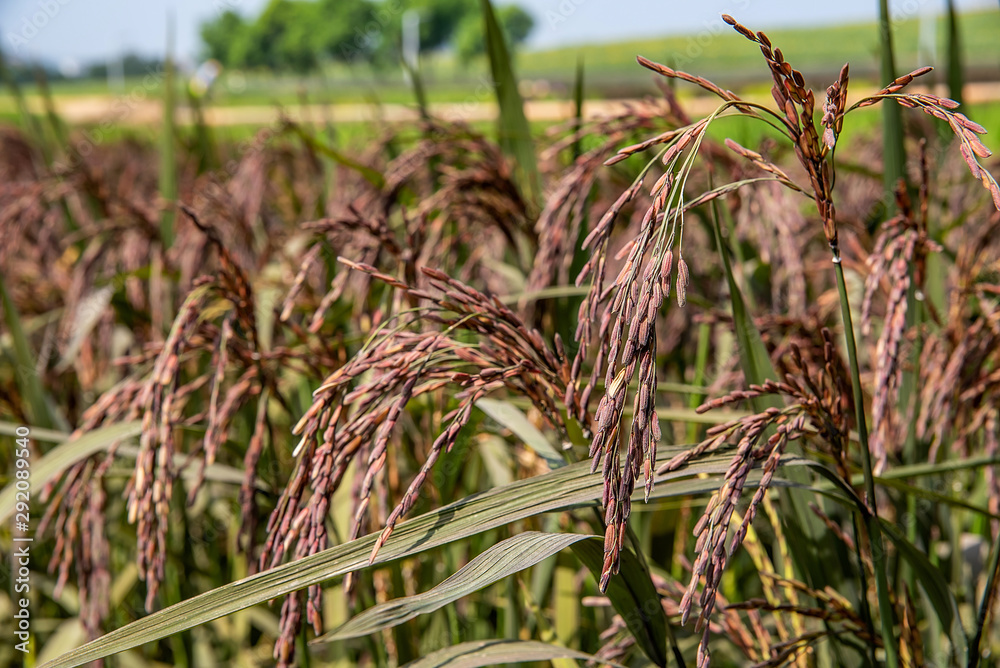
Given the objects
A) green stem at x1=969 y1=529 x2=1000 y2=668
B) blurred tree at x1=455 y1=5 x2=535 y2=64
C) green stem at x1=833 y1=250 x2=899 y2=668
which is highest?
blurred tree at x1=455 y1=5 x2=535 y2=64

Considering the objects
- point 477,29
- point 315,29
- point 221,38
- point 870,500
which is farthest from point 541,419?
point 221,38

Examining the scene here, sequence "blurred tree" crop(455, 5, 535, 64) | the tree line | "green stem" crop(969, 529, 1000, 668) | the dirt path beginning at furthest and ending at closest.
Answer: "blurred tree" crop(455, 5, 535, 64) → the tree line → the dirt path → "green stem" crop(969, 529, 1000, 668)

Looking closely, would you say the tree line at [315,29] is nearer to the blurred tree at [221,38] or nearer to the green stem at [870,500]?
the blurred tree at [221,38]

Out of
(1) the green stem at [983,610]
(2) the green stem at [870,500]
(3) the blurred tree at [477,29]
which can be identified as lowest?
(1) the green stem at [983,610]

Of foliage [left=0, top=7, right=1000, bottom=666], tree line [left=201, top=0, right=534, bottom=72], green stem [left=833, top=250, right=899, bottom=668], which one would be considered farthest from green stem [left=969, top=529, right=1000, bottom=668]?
tree line [left=201, top=0, right=534, bottom=72]

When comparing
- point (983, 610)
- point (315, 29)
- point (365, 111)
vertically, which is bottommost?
point (983, 610)

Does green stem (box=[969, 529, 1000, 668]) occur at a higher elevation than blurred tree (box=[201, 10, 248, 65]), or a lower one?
lower

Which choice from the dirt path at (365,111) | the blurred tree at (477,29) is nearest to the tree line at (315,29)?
the blurred tree at (477,29)

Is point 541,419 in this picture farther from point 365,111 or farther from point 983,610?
point 365,111

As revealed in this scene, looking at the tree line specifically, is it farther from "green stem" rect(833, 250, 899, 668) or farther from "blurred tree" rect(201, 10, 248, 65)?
"green stem" rect(833, 250, 899, 668)

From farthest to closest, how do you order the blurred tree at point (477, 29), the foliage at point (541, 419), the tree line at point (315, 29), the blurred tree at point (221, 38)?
the blurred tree at point (221, 38) → the blurred tree at point (477, 29) → the tree line at point (315, 29) → the foliage at point (541, 419)

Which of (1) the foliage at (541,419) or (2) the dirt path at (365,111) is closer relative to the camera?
(1) the foliage at (541,419)

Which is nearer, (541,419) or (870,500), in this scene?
(870,500)

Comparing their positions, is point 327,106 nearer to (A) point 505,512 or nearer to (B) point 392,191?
(B) point 392,191
